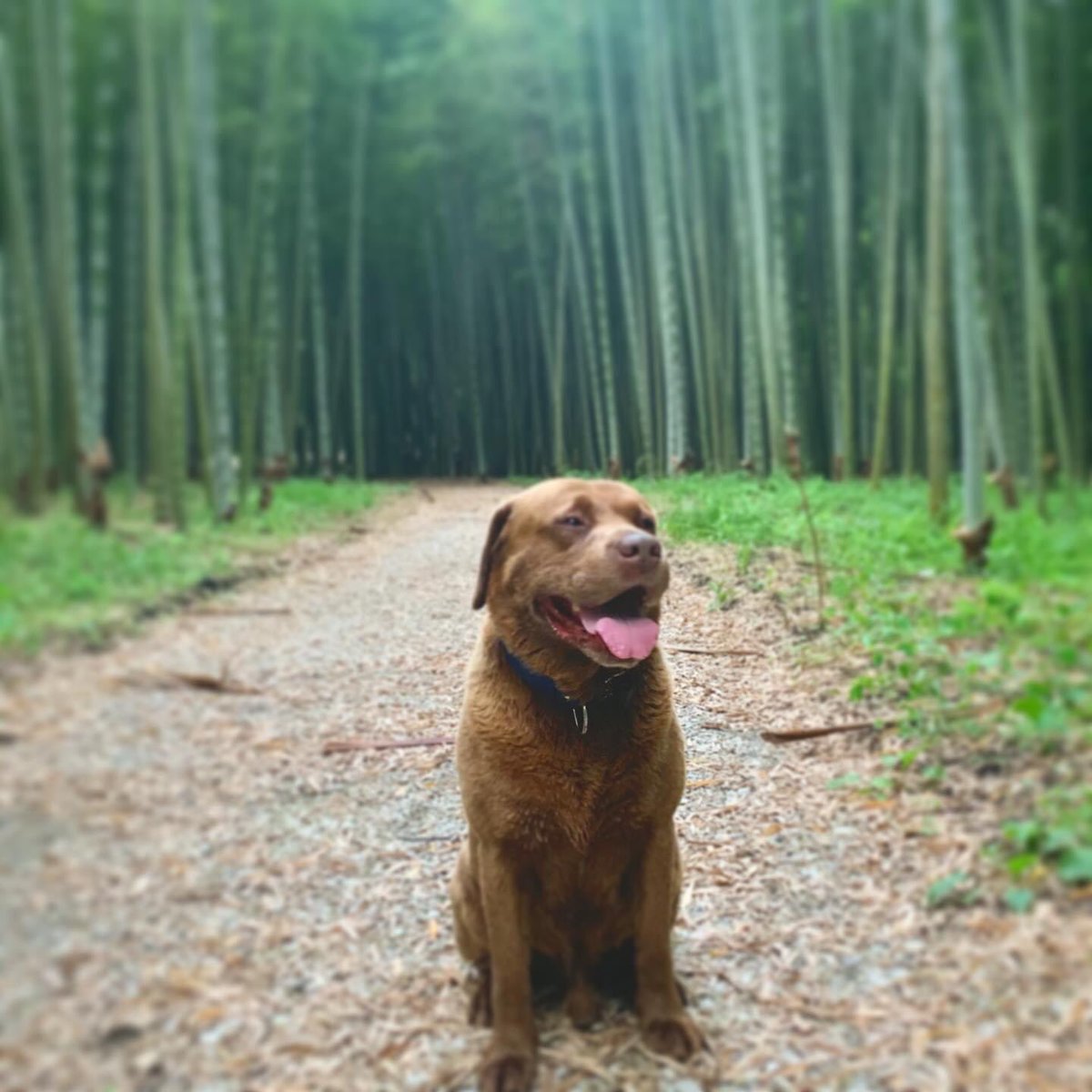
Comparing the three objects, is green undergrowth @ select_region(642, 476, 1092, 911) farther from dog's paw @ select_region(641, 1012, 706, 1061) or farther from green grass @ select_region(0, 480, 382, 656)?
green grass @ select_region(0, 480, 382, 656)

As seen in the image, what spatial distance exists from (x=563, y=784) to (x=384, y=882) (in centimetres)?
41

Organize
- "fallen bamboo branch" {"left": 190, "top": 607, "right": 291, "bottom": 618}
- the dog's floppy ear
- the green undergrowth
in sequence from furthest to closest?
the dog's floppy ear
"fallen bamboo branch" {"left": 190, "top": 607, "right": 291, "bottom": 618}
the green undergrowth

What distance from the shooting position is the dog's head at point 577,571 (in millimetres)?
1609

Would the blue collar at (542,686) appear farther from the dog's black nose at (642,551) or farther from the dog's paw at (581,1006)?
the dog's paw at (581,1006)

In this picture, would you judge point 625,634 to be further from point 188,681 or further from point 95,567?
point 95,567

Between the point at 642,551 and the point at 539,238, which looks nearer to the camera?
the point at 642,551

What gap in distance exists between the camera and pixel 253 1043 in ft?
4.11

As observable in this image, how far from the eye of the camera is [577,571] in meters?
1.66

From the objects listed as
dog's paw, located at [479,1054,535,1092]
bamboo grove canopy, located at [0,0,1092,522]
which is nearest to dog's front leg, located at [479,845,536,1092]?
dog's paw, located at [479,1054,535,1092]

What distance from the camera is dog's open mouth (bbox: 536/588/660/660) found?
1.62 metres

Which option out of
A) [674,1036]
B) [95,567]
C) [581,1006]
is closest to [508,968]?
[581,1006]

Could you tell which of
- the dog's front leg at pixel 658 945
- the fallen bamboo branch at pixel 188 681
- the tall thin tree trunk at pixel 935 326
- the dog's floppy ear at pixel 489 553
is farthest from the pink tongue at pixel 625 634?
the tall thin tree trunk at pixel 935 326

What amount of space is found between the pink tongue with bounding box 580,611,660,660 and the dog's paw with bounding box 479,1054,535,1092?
2.66ft

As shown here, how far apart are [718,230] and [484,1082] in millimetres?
2685
